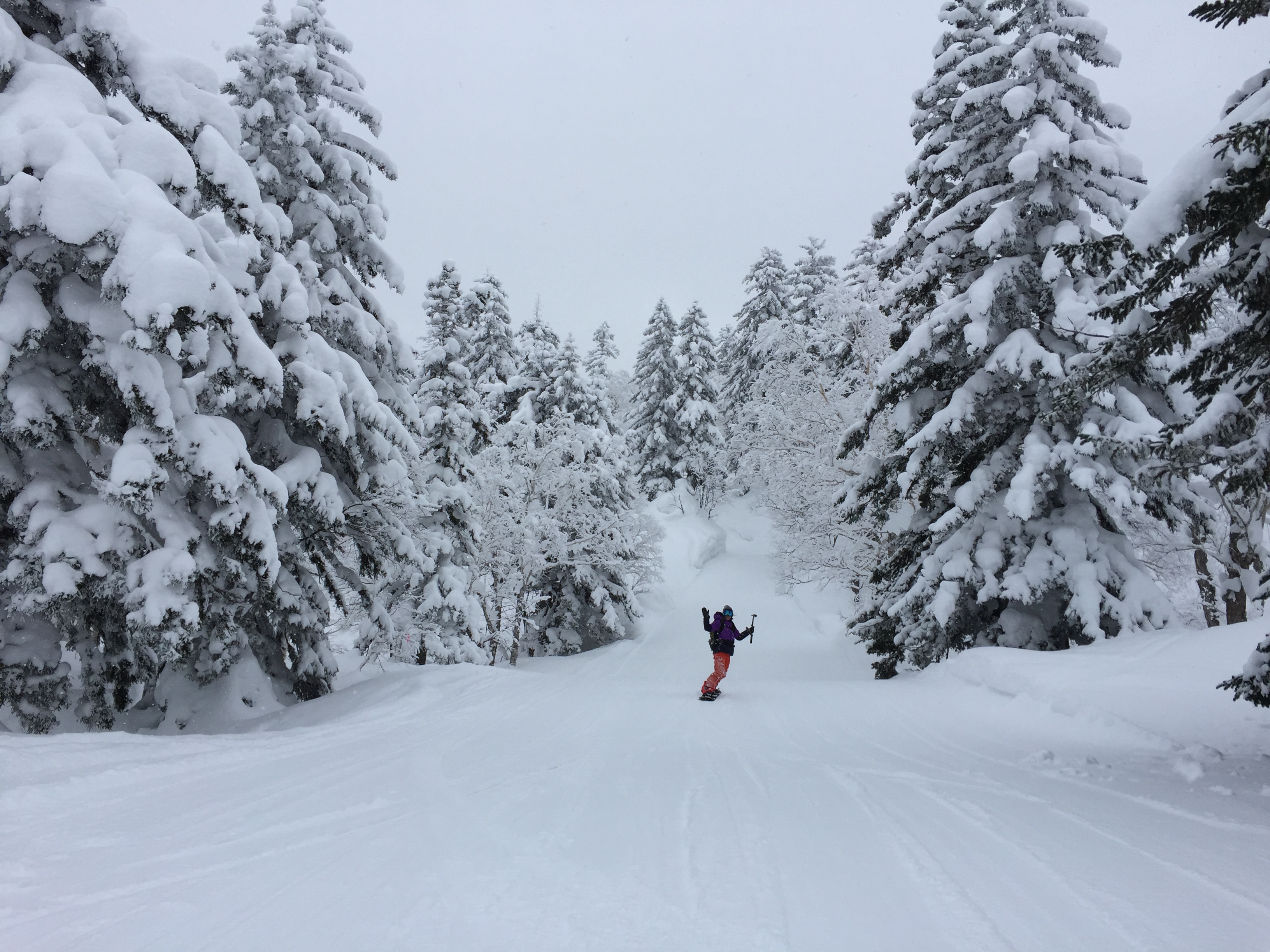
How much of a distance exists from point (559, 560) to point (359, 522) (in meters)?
11.5

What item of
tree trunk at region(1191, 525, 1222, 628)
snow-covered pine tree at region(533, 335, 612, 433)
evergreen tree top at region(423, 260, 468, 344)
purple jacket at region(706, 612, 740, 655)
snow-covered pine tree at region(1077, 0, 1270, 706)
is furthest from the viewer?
snow-covered pine tree at region(533, 335, 612, 433)

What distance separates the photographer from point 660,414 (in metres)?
43.6

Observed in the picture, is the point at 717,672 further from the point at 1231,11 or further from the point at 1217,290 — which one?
the point at 1231,11

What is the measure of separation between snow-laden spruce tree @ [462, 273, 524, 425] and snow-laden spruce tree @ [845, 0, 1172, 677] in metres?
23.2

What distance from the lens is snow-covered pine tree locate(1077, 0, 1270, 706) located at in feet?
15.0

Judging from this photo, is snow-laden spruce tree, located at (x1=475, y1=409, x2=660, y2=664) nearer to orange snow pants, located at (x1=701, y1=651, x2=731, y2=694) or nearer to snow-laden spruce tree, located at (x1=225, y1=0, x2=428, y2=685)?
snow-laden spruce tree, located at (x1=225, y1=0, x2=428, y2=685)

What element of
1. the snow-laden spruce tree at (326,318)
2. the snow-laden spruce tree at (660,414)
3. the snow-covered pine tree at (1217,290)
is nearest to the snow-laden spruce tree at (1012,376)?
the snow-covered pine tree at (1217,290)

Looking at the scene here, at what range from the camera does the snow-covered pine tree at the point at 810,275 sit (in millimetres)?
41781

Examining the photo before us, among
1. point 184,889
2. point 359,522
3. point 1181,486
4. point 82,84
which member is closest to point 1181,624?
point 1181,486

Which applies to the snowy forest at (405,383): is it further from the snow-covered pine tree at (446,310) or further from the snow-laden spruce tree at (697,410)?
the snow-laden spruce tree at (697,410)

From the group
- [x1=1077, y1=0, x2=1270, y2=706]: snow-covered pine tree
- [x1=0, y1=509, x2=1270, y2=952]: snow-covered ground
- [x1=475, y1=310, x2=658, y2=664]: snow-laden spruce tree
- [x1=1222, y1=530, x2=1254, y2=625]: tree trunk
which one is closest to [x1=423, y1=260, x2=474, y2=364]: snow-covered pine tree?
[x1=475, y1=310, x2=658, y2=664]: snow-laden spruce tree

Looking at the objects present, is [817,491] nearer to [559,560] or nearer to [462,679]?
[559,560]

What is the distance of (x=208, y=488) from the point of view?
23.3 feet

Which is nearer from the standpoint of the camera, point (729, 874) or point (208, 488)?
point (729, 874)
